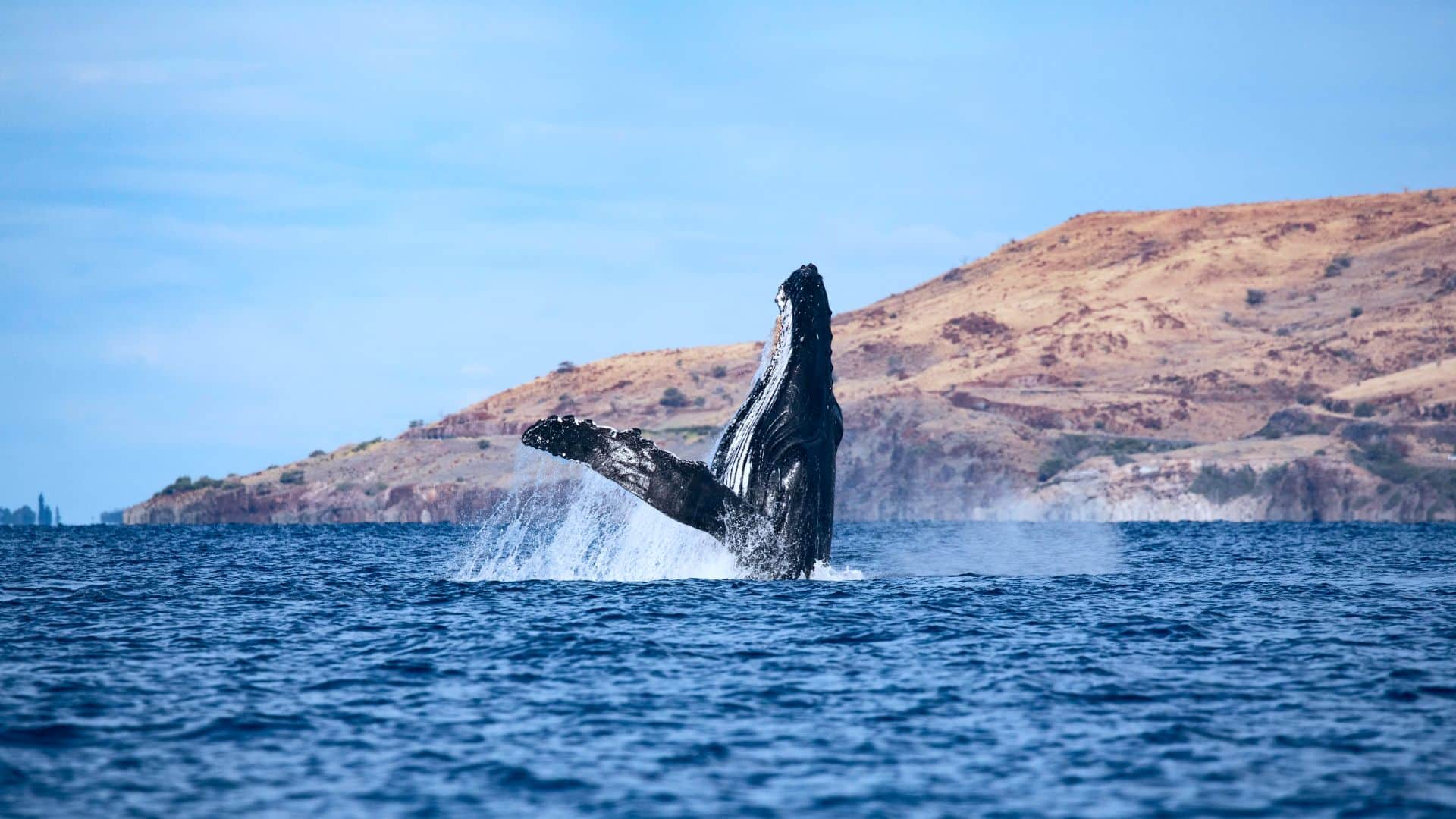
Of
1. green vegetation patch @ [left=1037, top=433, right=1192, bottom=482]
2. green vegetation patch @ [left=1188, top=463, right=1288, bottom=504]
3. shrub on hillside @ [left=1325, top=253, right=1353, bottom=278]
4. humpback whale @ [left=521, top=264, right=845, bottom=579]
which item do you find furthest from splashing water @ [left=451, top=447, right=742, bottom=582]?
shrub on hillside @ [left=1325, top=253, right=1353, bottom=278]

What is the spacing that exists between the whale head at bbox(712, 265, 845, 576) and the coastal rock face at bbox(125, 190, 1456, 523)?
77.3 m

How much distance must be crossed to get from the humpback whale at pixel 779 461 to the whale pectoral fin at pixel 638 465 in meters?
0.03

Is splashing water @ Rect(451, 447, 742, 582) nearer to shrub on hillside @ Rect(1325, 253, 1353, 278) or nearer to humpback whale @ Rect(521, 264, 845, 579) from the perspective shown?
humpback whale @ Rect(521, 264, 845, 579)

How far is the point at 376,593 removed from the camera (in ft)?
91.1

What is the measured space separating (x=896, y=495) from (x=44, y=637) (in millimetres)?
92056

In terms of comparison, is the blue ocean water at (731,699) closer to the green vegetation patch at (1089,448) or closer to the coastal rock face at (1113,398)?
the coastal rock face at (1113,398)

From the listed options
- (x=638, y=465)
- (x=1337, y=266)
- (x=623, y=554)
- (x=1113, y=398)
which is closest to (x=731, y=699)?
(x=638, y=465)

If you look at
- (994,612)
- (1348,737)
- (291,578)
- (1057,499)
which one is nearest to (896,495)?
(1057,499)

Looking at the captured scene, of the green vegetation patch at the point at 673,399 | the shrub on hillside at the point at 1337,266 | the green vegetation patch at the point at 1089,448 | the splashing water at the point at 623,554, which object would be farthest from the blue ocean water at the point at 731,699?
the shrub on hillside at the point at 1337,266

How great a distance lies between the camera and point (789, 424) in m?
23.2

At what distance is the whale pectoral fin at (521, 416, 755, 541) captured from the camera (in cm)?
2072

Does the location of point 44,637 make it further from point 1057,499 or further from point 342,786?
→ point 1057,499

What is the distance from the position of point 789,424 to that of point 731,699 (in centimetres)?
795

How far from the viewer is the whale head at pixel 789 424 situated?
23.2 m
